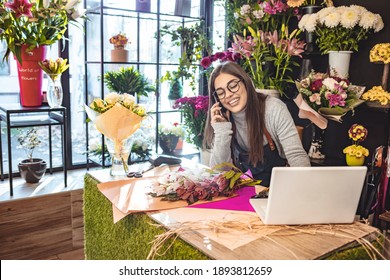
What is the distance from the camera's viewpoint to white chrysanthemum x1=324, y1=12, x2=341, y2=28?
2008 mm

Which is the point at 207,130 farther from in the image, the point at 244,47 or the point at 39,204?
the point at 39,204

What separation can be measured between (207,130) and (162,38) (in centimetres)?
140

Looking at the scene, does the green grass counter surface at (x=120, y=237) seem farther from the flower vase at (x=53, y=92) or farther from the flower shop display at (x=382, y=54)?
the flower shop display at (x=382, y=54)

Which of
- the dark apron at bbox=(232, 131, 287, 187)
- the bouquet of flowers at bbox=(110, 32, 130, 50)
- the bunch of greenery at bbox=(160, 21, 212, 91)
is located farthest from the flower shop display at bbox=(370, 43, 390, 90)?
the bouquet of flowers at bbox=(110, 32, 130, 50)

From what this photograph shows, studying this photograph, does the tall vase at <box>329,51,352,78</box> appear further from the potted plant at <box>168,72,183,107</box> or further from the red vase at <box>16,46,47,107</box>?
the red vase at <box>16,46,47,107</box>

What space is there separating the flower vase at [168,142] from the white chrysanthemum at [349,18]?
1.38m

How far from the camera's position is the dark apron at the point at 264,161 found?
1.78 meters

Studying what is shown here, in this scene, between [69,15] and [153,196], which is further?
[69,15]

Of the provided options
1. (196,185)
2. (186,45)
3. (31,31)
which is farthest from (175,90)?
(196,185)

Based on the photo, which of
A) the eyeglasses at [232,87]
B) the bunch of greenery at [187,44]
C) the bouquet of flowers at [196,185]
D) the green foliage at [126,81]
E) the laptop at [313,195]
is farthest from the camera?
the bunch of greenery at [187,44]

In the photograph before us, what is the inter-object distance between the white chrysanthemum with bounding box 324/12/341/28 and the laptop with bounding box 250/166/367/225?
1269 mm

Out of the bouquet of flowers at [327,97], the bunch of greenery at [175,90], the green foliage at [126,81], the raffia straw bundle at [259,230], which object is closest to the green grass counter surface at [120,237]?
the raffia straw bundle at [259,230]

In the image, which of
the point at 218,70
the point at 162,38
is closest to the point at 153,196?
the point at 218,70
